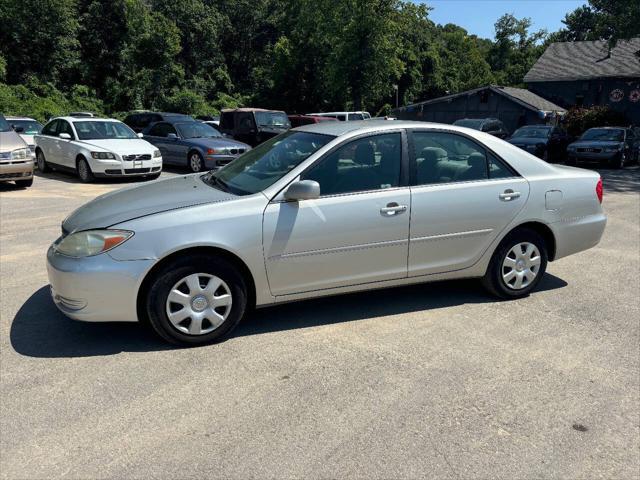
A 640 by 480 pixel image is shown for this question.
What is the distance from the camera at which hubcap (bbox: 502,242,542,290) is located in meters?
5.02

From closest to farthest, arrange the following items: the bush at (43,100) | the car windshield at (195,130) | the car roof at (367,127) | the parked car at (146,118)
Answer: the car roof at (367,127)
the car windshield at (195,130)
the parked car at (146,118)
the bush at (43,100)

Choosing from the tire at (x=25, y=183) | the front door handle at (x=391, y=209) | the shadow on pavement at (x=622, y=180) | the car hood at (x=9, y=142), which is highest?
the car hood at (x=9, y=142)

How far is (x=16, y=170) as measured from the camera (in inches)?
448

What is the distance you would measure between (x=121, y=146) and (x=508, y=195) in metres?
10.7

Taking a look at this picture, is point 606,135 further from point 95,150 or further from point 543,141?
point 95,150

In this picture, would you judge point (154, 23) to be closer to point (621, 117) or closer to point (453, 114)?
point (453, 114)

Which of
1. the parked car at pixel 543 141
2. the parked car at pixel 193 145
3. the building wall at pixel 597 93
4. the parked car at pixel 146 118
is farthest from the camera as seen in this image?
the building wall at pixel 597 93

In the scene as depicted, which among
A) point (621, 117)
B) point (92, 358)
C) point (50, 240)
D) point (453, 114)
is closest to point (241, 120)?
point (50, 240)

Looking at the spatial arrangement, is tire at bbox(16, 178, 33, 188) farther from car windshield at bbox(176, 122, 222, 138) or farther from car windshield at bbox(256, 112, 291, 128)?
car windshield at bbox(256, 112, 291, 128)

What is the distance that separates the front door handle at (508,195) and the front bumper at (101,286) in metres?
2.99

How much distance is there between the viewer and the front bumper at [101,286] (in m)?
3.77

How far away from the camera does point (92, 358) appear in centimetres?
388

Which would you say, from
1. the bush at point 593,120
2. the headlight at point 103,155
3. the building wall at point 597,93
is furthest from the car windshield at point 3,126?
the building wall at point 597,93

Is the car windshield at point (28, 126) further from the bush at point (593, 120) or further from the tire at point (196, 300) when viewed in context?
the bush at point (593, 120)
